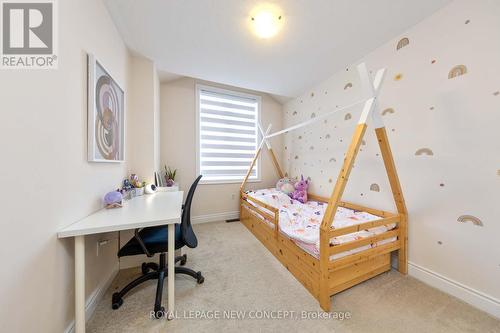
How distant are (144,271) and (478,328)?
2644mm

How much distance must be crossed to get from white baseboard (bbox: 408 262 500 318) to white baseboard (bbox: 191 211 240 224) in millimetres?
2552

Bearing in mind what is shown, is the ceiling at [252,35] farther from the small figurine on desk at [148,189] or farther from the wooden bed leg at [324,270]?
the wooden bed leg at [324,270]

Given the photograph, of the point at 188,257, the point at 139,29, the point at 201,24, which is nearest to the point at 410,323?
the point at 188,257

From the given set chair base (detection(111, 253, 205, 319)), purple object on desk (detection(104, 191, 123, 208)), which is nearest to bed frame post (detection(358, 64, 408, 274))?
chair base (detection(111, 253, 205, 319))

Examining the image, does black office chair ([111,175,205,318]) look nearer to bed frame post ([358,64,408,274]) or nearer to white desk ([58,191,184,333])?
white desk ([58,191,184,333])

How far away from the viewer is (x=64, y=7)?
1028mm

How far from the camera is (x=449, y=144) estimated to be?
1.46 meters

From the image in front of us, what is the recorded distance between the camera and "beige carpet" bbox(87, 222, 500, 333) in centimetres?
116

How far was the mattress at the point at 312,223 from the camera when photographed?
1.45 metres

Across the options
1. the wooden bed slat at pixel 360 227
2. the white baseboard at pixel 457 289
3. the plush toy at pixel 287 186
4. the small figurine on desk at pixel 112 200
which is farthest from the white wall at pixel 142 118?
the white baseboard at pixel 457 289

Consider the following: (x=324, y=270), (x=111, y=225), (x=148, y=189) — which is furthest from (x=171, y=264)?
(x=148, y=189)

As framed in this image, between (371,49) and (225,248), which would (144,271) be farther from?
(371,49)

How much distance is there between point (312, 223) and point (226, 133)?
2.27 metres

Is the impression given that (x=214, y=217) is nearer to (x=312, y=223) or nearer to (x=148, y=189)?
(x=148, y=189)
